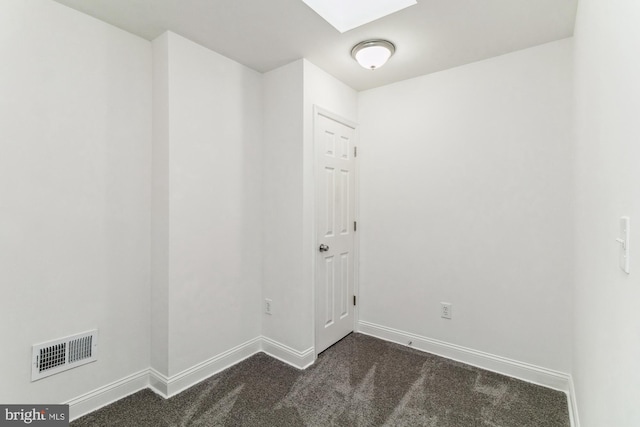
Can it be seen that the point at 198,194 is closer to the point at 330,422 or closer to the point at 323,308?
the point at 323,308

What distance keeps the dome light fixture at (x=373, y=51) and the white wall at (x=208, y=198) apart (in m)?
0.96

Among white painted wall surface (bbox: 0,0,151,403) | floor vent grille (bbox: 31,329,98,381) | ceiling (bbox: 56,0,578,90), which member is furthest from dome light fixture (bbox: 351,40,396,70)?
floor vent grille (bbox: 31,329,98,381)

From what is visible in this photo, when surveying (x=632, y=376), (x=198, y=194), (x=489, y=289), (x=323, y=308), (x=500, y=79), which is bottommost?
(x=323, y=308)

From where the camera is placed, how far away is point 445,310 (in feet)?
8.72

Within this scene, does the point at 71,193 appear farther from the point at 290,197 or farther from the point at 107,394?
the point at 290,197

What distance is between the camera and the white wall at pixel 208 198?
6.98ft

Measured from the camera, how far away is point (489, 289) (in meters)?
2.46

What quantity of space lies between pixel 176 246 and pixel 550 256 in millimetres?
2592

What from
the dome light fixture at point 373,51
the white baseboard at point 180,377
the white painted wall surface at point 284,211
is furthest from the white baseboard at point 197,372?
the dome light fixture at point 373,51

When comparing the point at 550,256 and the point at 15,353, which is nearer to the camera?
the point at 15,353

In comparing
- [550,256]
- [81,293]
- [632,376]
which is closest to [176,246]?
[81,293]

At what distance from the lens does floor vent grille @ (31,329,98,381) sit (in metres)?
1.73
